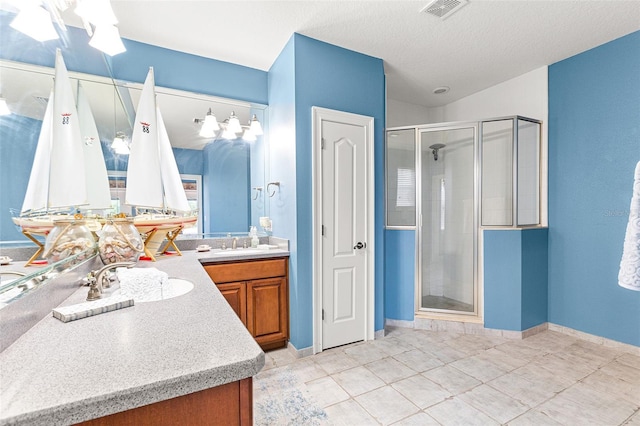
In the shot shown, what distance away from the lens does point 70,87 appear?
4.13ft

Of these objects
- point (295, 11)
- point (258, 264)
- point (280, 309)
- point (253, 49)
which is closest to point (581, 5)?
point (295, 11)

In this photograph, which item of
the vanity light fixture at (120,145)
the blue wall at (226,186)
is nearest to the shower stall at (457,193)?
the blue wall at (226,186)

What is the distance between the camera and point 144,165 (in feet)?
7.05

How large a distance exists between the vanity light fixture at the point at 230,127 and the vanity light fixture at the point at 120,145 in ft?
2.45

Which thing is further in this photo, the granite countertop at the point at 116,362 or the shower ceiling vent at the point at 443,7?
the shower ceiling vent at the point at 443,7

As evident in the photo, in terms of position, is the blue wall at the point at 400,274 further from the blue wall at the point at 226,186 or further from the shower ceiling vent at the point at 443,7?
the shower ceiling vent at the point at 443,7

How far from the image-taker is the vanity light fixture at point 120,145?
2.08m

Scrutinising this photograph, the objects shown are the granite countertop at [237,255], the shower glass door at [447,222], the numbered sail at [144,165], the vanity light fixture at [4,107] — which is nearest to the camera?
the vanity light fixture at [4,107]

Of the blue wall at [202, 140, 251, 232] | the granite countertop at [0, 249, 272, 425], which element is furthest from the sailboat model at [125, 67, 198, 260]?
the granite countertop at [0, 249, 272, 425]

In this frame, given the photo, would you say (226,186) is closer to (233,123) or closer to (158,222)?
(233,123)

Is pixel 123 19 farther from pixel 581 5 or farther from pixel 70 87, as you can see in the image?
pixel 581 5

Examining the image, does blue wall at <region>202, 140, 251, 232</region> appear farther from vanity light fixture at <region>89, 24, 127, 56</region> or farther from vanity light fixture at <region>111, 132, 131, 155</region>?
vanity light fixture at <region>89, 24, 127, 56</region>

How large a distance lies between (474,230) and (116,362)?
3.27 metres

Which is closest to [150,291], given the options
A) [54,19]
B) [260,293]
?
[54,19]
